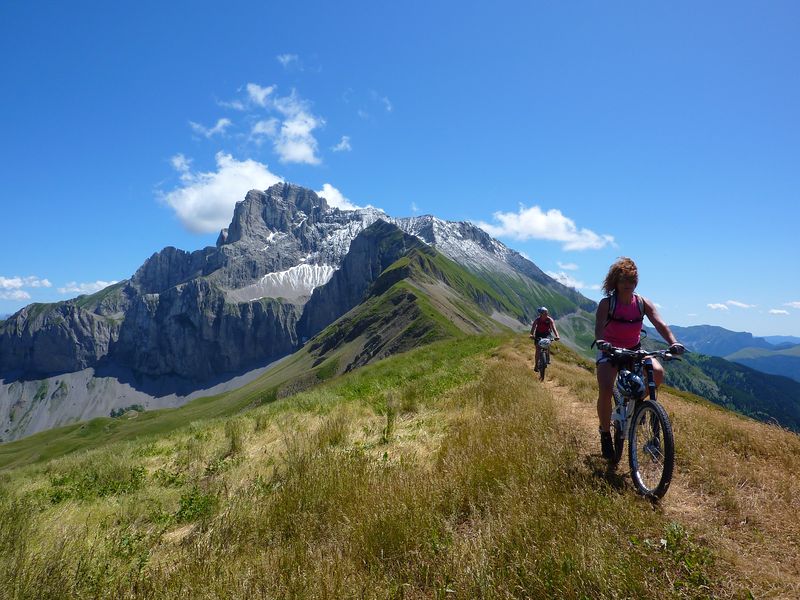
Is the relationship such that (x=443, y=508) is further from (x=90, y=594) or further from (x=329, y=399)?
(x=329, y=399)

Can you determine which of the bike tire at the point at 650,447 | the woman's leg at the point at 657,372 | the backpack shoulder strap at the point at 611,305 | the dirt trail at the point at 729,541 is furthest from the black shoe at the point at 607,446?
the backpack shoulder strap at the point at 611,305

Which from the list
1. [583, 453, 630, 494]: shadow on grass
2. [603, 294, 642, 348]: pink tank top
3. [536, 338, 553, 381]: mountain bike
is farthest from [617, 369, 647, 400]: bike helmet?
[536, 338, 553, 381]: mountain bike

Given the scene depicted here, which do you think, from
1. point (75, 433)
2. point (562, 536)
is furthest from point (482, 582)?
point (75, 433)

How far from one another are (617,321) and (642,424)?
182cm

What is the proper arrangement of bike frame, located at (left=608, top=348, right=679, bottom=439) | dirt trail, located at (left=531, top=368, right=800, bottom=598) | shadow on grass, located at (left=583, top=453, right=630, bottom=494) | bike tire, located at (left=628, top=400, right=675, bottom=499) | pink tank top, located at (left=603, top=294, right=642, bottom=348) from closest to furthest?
dirt trail, located at (left=531, top=368, right=800, bottom=598), bike tire, located at (left=628, top=400, right=675, bottom=499), shadow on grass, located at (left=583, top=453, right=630, bottom=494), bike frame, located at (left=608, top=348, right=679, bottom=439), pink tank top, located at (left=603, top=294, right=642, bottom=348)

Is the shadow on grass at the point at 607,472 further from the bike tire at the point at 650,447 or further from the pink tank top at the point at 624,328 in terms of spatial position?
the pink tank top at the point at 624,328

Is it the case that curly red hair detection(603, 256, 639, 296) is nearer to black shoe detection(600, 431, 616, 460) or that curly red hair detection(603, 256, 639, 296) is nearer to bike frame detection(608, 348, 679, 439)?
bike frame detection(608, 348, 679, 439)

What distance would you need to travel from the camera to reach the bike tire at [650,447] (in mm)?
5305

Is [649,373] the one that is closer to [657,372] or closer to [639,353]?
[657,372]

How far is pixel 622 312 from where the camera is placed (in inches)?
279

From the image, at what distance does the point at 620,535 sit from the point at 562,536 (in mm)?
577

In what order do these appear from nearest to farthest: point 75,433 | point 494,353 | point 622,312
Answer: point 622,312
point 494,353
point 75,433

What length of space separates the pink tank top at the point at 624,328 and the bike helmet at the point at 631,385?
710 millimetres

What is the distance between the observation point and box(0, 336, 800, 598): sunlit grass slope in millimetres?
3693
